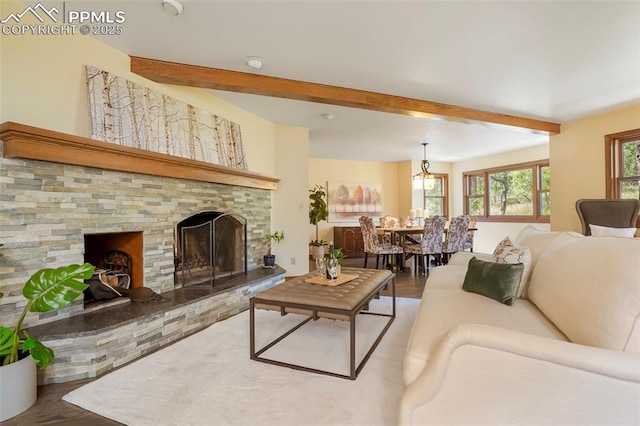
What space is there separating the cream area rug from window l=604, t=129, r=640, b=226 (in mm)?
3985

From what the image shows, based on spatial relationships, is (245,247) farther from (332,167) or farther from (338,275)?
(332,167)

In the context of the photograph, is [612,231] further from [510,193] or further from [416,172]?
[416,172]

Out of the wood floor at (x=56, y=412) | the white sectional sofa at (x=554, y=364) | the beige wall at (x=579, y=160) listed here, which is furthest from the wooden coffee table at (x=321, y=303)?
the beige wall at (x=579, y=160)

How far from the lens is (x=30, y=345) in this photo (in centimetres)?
158

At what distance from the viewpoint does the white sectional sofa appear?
1027 mm

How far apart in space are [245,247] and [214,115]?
5.48 feet

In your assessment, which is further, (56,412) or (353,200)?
(353,200)

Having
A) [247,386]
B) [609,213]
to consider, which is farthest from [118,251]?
A: [609,213]

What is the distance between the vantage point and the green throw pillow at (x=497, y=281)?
201 cm

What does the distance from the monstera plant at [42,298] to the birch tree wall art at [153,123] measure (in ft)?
4.10

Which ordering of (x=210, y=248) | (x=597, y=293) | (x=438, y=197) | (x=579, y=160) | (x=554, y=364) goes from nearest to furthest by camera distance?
(x=554, y=364), (x=597, y=293), (x=210, y=248), (x=579, y=160), (x=438, y=197)

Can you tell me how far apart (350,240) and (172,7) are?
5901 millimetres

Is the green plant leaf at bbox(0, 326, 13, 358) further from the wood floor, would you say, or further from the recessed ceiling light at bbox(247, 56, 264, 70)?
the recessed ceiling light at bbox(247, 56, 264, 70)

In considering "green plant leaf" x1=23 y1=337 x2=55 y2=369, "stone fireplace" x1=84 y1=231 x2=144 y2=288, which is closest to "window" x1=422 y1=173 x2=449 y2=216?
"stone fireplace" x1=84 y1=231 x2=144 y2=288
